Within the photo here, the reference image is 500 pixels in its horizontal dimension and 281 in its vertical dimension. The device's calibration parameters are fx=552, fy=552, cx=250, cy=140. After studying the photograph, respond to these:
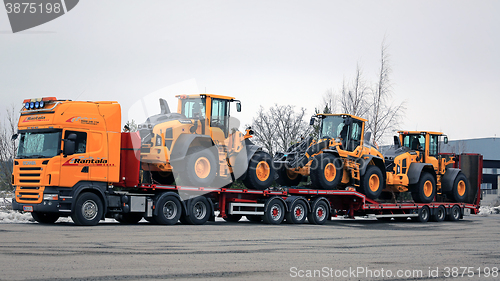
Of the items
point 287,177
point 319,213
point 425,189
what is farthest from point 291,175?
point 425,189

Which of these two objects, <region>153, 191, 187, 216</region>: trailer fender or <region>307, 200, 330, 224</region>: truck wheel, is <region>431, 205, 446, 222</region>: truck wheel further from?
<region>153, 191, 187, 216</region>: trailer fender

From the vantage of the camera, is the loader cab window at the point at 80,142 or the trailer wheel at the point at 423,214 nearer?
the loader cab window at the point at 80,142

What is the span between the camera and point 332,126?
23.1 meters

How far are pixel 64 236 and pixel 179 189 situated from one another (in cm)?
552

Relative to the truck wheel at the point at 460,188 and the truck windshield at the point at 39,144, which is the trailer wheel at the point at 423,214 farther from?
the truck windshield at the point at 39,144

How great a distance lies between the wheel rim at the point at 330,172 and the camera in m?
22.2

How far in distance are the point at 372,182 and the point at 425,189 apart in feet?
12.4

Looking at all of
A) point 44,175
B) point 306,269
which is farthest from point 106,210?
point 306,269

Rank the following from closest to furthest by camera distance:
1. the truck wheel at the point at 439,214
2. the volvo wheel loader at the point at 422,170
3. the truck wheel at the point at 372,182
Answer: the truck wheel at the point at 372,182, the volvo wheel loader at the point at 422,170, the truck wheel at the point at 439,214

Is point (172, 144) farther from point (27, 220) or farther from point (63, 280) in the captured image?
point (63, 280)

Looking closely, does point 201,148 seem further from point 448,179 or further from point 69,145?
point 448,179

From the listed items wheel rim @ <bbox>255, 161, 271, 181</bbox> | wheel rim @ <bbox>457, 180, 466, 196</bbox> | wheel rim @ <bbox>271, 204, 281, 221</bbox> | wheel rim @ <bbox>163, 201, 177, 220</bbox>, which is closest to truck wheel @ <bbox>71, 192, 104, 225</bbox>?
wheel rim @ <bbox>163, 201, 177, 220</bbox>

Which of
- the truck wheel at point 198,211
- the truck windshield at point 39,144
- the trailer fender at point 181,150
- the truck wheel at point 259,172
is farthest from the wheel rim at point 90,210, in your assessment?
the truck wheel at point 259,172

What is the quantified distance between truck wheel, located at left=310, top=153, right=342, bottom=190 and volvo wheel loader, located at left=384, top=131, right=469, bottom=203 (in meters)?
3.44
